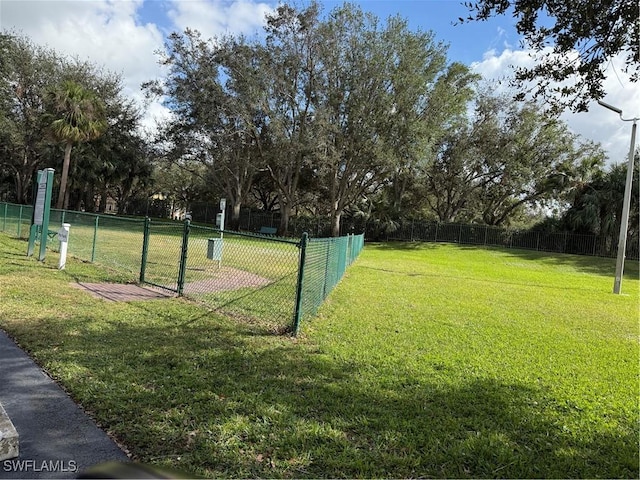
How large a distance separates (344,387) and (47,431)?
2362 millimetres

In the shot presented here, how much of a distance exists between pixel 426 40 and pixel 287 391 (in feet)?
82.3

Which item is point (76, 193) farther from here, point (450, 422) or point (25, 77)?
point (450, 422)

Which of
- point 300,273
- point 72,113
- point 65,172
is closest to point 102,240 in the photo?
point 300,273

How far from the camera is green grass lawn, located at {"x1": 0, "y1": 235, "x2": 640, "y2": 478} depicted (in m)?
2.88

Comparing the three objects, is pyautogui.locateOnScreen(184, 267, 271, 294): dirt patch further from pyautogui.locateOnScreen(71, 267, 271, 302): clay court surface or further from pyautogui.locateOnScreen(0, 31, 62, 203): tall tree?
pyautogui.locateOnScreen(0, 31, 62, 203): tall tree

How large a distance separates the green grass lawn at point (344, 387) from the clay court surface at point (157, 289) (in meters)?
0.42

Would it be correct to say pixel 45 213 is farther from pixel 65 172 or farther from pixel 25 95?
pixel 25 95

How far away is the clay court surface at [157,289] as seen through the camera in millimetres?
7268

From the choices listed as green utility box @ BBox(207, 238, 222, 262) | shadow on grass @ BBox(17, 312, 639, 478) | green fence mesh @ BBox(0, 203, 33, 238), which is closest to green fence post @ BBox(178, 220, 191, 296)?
shadow on grass @ BBox(17, 312, 639, 478)

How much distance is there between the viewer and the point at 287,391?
151 inches

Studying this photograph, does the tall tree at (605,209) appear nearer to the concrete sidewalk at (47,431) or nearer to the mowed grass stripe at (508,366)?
the mowed grass stripe at (508,366)

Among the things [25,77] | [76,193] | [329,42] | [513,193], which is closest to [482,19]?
[329,42]

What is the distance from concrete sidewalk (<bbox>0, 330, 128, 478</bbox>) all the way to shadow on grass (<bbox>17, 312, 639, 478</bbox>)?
0.12m

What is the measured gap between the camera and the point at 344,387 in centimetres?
402
